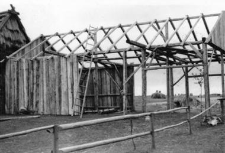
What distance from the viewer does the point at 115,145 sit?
9367 mm

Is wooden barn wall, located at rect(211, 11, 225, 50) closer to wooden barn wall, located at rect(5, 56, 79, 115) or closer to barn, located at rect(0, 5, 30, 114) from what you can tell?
wooden barn wall, located at rect(5, 56, 79, 115)

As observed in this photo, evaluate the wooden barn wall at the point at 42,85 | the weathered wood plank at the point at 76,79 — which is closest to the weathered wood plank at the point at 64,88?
the wooden barn wall at the point at 42,85

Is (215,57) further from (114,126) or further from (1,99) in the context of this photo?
(1,99)

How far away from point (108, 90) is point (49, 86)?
4.14 meters

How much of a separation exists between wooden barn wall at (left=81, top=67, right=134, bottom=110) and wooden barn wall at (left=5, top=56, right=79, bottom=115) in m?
3.37

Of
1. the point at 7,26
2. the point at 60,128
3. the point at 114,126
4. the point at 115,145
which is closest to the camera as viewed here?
the point at 60,128

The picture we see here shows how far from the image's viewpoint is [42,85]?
19.1m

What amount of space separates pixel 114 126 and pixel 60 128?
7.27 m

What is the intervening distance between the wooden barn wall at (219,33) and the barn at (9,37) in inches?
478

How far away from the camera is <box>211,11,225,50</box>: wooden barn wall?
14.3 m

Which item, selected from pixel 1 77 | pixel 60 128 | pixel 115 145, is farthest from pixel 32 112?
pixel 60 128

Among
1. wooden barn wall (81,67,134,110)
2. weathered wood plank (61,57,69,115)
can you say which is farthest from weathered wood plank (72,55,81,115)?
wooden barn wall (81,67,134,110)

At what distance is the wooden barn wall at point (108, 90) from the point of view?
21234 millimetres

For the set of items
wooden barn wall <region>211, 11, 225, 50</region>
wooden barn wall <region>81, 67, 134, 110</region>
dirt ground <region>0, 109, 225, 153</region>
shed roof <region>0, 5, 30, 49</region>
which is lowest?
dirt ground <region>0, 109, 225, 153</region>
